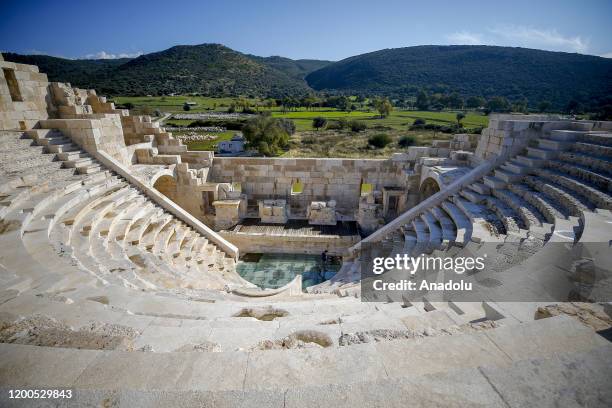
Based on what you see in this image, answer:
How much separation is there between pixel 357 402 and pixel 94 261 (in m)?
5.31

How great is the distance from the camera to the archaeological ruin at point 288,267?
6.36 feet

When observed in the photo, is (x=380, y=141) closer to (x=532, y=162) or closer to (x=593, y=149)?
(x=532, y=162)

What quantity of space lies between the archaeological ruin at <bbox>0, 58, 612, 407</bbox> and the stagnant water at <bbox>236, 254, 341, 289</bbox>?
0.30 ft

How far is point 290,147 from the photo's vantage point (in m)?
38.5

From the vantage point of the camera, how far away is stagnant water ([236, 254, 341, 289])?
29.7 feet

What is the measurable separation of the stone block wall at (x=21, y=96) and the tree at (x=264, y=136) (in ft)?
80.1

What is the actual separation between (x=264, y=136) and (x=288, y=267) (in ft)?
88.9

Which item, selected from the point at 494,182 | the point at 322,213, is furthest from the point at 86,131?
the point at 494,182

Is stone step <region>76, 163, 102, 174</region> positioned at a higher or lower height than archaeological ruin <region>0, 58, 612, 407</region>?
higher

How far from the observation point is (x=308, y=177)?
11672 millimetres

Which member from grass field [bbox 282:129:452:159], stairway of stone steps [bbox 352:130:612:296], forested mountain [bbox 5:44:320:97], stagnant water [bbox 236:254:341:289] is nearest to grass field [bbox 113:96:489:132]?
grass field [bbox 282:129:452:159]

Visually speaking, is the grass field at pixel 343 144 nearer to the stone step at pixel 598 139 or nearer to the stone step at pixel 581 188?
the stone step at pixel 598 139

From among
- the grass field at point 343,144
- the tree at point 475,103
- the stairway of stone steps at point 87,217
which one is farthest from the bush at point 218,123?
the tree at point 475,103

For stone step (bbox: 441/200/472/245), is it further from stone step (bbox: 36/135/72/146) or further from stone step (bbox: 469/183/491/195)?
stone step (bbox: 36/135/72/146)
